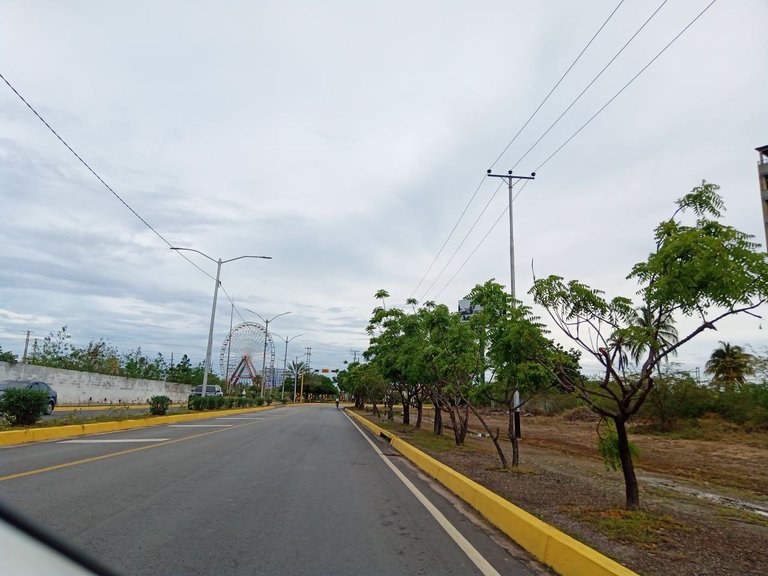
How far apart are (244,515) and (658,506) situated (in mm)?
7099

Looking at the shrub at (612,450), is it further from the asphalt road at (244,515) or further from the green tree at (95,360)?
the green tree at (95,360)

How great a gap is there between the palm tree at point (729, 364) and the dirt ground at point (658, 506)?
28.4 metres

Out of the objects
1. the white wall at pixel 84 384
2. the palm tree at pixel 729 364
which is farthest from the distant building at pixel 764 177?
the white wall at pixel 84 384

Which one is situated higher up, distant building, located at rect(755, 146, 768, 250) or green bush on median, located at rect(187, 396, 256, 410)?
distant building, located at rect(755, 146, 768, 250)

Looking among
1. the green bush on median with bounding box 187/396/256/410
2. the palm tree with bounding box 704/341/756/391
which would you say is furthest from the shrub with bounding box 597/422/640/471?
the palm tree with bounding box 704/341/756/391

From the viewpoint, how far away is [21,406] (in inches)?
637

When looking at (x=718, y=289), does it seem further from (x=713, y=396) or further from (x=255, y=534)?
(x=713, y=396)

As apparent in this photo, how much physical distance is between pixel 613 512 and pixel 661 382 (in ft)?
115

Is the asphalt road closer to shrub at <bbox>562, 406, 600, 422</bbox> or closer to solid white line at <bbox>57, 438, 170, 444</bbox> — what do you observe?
solid white line at <bbox>57, 438, 170, 444</bbox>

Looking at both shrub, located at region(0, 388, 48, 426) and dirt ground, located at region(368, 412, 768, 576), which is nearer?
dirt ground, located at region(368, 412, 768, 576)

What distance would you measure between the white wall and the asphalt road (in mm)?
23077

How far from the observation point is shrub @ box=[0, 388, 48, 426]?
52.9 ft

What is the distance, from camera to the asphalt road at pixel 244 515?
16.4 feet

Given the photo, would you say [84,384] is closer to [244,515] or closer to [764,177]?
[244,515]
